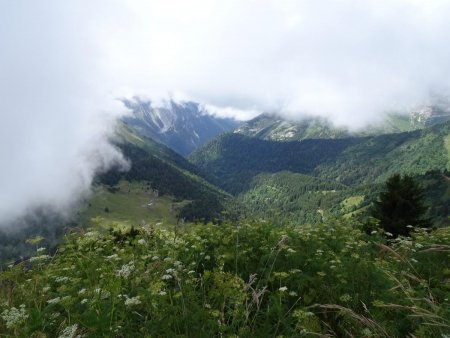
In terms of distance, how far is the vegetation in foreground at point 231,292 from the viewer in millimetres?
4867

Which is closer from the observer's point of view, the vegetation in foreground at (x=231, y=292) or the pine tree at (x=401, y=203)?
the vegetation in foreground at (x=231, y=292)

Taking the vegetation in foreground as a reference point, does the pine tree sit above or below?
below

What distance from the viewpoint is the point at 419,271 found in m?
8.34

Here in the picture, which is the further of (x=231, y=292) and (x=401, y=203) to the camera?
(x=401, y=203)

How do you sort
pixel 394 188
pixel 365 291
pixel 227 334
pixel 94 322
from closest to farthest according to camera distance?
pixel 94 322, pixel 227 334, pixel 365 291, pixel 394 188

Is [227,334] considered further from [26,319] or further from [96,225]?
[96,225]

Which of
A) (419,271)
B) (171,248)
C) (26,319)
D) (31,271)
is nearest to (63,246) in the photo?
(31,271)

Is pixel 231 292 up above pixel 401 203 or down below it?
above

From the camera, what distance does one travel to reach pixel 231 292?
17.5 ft

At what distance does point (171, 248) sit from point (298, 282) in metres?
2.88

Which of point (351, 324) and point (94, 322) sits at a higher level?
point (94, 322)

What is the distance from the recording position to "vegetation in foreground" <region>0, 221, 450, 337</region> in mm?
4867

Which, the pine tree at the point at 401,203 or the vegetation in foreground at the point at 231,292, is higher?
the vegetation in foreground at the point at 231,292

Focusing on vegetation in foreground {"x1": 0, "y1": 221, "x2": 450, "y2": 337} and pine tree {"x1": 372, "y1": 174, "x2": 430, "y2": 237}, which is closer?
vegetation in foreground {"x1": 0, "y1": 221, "x2": 450, "y2": 337}
